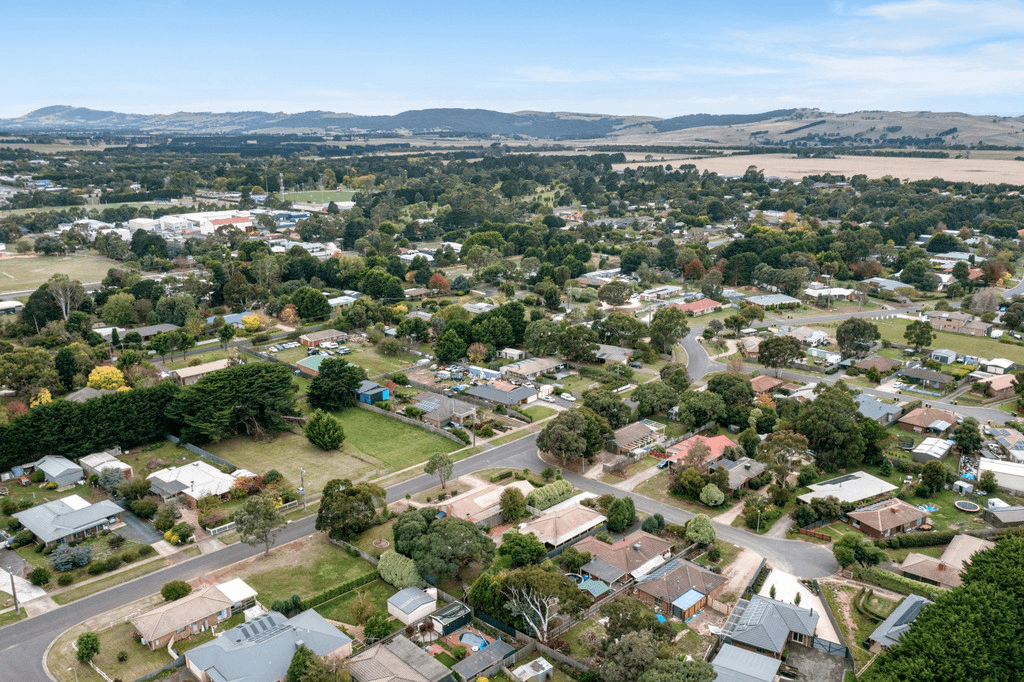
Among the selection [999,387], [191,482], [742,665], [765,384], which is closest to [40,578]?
[191,482]

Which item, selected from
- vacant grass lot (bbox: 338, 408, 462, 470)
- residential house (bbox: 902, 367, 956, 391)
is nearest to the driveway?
vacant grass lot (bbox: 338, 408, 462, 470)

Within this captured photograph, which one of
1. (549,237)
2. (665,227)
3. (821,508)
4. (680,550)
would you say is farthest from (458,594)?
(665,227)

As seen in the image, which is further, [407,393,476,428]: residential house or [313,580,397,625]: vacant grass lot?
[407,393,476,428]: residential house

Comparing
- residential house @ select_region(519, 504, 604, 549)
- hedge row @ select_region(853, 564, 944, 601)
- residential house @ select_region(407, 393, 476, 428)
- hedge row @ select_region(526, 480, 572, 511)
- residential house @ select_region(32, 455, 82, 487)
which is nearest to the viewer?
hedge row @ select_region(853, 564, 944, 601)

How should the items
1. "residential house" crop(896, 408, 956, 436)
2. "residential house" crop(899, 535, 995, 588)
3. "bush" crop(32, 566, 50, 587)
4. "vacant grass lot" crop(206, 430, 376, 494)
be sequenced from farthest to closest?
"residential house" crop(896, 408, 956, 436)
"vacant grass lot" crop(206, 430, 376, 494)
"bush" crop(32, 566, 50, 587)
"residential house" crop(899, 535, 995, 588)

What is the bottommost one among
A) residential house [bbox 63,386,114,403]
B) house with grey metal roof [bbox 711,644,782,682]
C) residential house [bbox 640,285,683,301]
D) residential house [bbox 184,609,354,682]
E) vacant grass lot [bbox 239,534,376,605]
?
vacant grass lot [bbox 239,534,376,605]

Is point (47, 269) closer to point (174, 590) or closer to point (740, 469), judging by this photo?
point (174, 590)

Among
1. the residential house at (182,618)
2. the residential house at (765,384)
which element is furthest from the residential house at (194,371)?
the residential house at (765,384)

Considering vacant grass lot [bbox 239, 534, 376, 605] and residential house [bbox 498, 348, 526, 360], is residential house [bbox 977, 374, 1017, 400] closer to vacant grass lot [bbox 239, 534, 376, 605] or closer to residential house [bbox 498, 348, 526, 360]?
residential house [bbox 498, 348, 526, 360]

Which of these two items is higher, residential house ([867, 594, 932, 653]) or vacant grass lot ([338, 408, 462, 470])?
residential house ([867, 594, 932, 653])
